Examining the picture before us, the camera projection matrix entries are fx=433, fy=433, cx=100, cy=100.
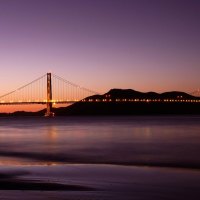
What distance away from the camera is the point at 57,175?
11.6 m

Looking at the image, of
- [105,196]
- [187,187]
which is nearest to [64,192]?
[105,196]

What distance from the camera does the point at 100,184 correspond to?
10008 mm

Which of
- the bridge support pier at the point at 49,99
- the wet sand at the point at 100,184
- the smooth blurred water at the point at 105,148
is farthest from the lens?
the bridge support pier at the point at 49,99

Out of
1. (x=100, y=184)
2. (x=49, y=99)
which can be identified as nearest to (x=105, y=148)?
(x=100, y=184)

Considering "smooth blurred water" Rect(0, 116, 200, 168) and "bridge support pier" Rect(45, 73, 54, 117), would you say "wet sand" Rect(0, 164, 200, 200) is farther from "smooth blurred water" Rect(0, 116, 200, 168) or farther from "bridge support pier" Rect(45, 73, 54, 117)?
"bridge support pier" Rect(45, 73, 54, 117)

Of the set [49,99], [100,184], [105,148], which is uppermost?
[49,99]

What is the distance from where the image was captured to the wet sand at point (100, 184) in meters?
8.55

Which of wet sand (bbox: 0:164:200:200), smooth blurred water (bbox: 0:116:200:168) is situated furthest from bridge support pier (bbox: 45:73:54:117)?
wet sand (bbox: 0:164:200:200)

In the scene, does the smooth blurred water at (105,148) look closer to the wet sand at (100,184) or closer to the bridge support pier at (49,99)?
the wet sand at (100,184)

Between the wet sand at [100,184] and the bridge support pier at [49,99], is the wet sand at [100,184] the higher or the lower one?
the lower one

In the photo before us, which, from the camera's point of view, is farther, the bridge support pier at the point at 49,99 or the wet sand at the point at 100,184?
the bridge support pier at the point at 49,99

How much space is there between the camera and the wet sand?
337 inches

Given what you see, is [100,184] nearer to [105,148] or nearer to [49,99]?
[105,148]

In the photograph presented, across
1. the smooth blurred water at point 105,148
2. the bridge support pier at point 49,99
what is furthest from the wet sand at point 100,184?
the bridge support pier at point 49,99
